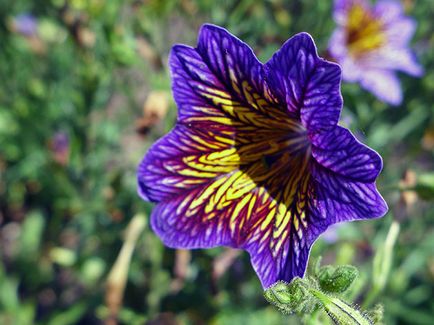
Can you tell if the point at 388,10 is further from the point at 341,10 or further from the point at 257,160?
the point at 257,160

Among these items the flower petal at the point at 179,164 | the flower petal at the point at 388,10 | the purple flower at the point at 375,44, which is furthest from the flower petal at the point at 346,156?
the flower petal at the point at 388,10

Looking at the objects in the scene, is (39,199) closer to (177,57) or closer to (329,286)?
(177,57)

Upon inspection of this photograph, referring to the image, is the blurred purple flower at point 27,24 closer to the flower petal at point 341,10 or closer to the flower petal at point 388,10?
the flower petal at point 341,10

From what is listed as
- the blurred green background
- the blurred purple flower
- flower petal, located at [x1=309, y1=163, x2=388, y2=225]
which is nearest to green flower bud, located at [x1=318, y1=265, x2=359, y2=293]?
flower petal, located at [x1=309, y1=163, x2=388, y2=225]

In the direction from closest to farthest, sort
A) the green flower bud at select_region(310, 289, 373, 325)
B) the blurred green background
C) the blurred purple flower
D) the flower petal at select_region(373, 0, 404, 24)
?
the green flower bud at select_region(310, 289, 373, 325) < the blurred green background < the flower petal at select_region(373, 0, 404, 24) < the blurred purple flower

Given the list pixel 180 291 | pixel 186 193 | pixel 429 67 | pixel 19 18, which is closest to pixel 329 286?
pixel 186 193

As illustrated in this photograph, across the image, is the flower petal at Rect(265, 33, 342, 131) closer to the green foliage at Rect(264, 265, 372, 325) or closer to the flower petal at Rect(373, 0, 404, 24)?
the green foliage at Rect(264, 265, 372, 325)
